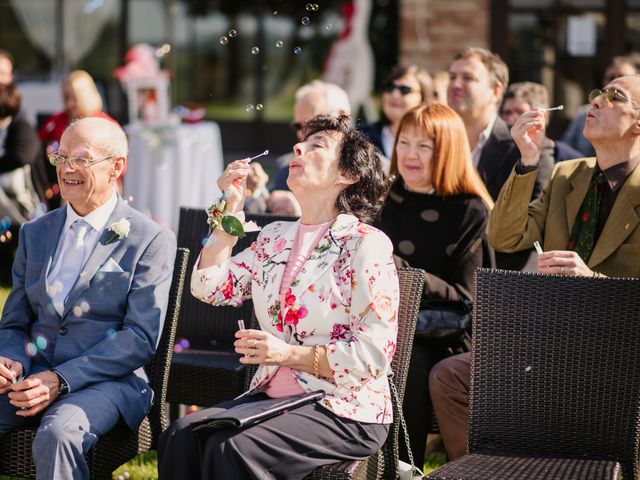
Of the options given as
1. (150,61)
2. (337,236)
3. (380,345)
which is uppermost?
(150,61)

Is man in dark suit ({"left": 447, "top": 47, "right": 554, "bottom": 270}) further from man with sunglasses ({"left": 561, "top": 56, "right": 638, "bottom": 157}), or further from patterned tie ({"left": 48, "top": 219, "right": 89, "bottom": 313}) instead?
patterned tie ({"left": 48, "top": 219, "right": 89, "bottom": 313})

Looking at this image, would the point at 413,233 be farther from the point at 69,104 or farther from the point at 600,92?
the point at 69,104

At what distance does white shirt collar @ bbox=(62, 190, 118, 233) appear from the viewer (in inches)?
155

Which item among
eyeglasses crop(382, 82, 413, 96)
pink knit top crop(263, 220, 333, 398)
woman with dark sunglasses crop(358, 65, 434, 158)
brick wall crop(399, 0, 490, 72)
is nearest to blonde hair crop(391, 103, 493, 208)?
pink knit top crop(263, 220, 333, 398)

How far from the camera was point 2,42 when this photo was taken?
543 inches

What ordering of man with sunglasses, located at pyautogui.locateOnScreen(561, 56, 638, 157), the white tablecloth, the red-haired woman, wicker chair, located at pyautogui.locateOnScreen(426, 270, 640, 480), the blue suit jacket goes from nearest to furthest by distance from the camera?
wicker chair, located at pyautogui.locateOnScreen(426, 270, 640, 480) → the blue suit jacket → the red-haired woman → man with sunglasses, located at pyautogui.locateOnScreen(561, 56, 638, 157) → the white tablecloth

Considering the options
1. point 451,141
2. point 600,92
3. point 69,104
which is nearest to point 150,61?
point 69,104

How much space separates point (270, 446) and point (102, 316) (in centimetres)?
95

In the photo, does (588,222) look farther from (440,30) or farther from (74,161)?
(440,30)

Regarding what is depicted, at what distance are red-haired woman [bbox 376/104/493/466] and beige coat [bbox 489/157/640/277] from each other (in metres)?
0.27

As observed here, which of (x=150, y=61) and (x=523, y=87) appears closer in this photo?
(x=523, y=87)

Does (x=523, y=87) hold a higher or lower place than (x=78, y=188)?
higher

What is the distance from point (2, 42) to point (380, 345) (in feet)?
38.5

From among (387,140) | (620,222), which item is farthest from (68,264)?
(387,140)
